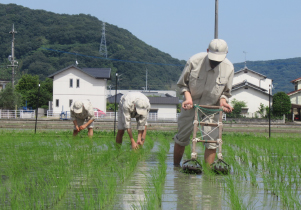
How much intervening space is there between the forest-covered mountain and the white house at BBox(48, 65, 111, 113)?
2994cm

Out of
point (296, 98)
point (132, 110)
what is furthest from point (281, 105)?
point (132, 110)

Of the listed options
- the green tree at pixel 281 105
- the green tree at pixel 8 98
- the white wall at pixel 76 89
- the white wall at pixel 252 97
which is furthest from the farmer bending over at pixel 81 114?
the white wall at pixel 252 97

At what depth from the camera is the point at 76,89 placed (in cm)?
4284

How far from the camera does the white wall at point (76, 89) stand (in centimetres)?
4247

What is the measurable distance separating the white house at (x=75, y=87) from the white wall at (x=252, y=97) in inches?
542

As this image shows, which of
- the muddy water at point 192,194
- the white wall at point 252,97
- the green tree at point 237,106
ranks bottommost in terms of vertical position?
the muddy water at point 192,194

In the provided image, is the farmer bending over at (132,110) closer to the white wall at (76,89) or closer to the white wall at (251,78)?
the white wall at (76,89)

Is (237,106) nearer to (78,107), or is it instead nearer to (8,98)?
(8,98)

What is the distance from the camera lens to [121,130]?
7016 mm

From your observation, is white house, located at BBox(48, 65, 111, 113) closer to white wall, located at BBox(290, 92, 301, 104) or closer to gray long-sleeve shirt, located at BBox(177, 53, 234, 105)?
white wall, located at BBox(290, 92, 301, 104)

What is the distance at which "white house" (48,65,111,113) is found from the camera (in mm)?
42469

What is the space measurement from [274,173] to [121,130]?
11.0 feet

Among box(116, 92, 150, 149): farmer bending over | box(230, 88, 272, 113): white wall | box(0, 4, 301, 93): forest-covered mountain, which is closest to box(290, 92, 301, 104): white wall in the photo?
box(230, 88, 272, 113): white wall

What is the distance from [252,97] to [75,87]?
17882 millimetres
